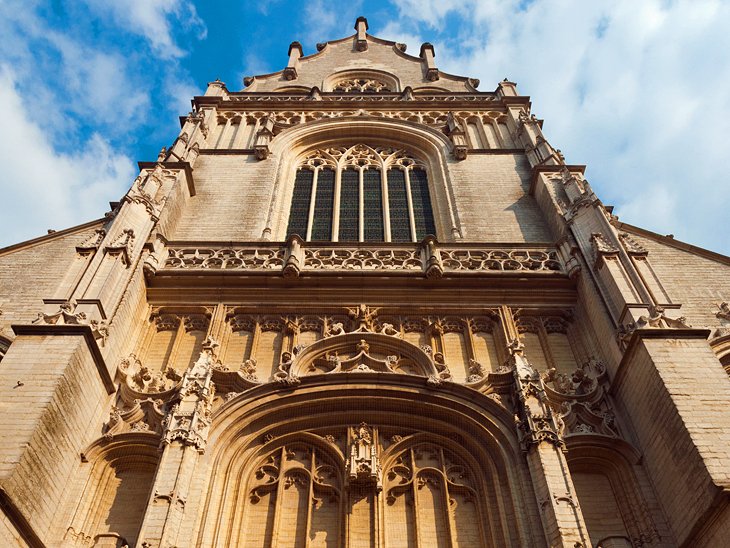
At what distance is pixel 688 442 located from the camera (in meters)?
8.72

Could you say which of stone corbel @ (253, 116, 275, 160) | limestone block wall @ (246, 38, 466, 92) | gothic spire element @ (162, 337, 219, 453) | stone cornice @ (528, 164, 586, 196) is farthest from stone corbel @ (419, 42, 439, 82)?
gothic spire element @ (162, 337, 219, 453)

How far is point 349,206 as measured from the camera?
18.5m

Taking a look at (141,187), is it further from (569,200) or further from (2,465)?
(569,200)

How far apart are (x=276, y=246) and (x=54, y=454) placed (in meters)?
6.32

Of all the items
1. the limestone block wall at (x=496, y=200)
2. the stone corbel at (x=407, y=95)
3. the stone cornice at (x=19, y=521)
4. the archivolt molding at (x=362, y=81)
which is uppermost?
the archivolt molding at (x=362, y=81)

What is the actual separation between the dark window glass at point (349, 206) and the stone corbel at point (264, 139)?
223cm

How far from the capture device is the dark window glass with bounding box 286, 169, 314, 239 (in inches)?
685

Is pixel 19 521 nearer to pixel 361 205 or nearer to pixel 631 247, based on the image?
pixel 631 247

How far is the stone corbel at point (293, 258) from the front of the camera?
43.0 feet

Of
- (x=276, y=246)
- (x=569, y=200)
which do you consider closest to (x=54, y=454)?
(x=276, y=246)

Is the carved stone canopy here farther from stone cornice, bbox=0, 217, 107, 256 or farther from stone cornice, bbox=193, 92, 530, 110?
stone cornice, bbox=193, 92, 530, 110

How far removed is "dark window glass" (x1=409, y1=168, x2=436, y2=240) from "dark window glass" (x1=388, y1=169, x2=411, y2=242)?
0.23m

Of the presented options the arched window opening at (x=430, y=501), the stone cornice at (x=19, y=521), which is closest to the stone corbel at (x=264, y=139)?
the arched window opening at (x=430, y=501)

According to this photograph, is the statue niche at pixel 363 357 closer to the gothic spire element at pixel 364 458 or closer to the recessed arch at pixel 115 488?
the gothic spire element at pixel 364 458
